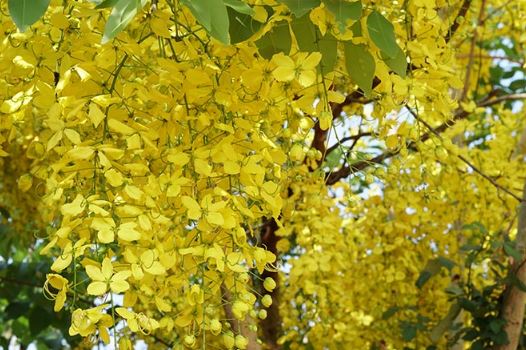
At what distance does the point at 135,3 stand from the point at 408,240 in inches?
78.5

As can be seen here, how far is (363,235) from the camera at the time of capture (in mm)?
2709

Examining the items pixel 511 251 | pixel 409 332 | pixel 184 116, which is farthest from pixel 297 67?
pixel 409 332

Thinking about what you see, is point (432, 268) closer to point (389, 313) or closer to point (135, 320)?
point (389, 313)

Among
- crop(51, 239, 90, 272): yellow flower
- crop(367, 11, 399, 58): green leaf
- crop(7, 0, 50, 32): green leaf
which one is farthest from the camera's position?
crop(367, 11, 399, 58): green leaf

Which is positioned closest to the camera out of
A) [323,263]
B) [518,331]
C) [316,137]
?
[518,331]

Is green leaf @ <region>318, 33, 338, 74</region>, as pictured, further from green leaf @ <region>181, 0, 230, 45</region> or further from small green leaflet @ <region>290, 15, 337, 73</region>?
green leaf @ <region>181, 0, 230, 45</region>

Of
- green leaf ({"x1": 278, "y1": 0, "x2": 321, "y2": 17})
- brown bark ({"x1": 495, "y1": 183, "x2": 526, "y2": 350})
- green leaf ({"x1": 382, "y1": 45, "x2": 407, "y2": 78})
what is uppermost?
brown bark ({"x1": 495, "y1": 183, "x2": 526, "y2": 350})

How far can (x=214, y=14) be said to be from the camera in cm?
99

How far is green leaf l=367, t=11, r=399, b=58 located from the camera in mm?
1198

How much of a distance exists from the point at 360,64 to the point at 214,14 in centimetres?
35

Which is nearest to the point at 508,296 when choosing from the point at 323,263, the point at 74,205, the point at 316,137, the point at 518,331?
the point at 518,331

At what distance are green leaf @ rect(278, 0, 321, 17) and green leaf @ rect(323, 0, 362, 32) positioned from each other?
0.02m

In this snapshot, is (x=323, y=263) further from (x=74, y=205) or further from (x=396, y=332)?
(x=74, y=205)

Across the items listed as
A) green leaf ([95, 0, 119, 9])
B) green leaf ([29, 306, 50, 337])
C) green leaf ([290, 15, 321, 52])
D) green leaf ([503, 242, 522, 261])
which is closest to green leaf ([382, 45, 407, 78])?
green leaf ([290, 15, 321, 52])
